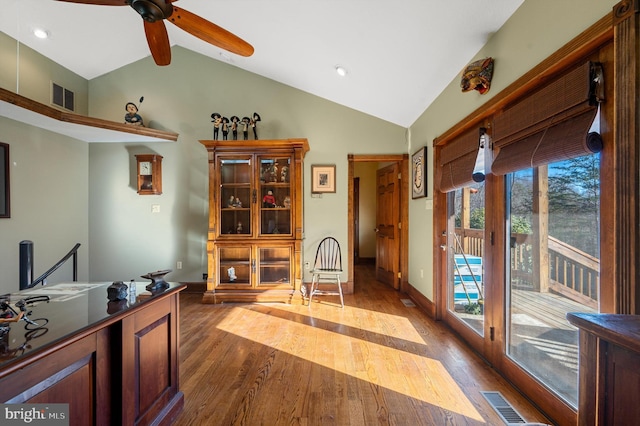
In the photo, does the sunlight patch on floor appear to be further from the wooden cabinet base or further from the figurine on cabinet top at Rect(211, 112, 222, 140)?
the figurine on cabinet top at Rect(211, 112, 222, 140)

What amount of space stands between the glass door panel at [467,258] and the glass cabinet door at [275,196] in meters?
2.06

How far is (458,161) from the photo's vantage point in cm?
257

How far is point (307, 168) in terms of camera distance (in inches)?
165

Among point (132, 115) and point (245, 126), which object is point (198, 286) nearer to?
point (245, 126)

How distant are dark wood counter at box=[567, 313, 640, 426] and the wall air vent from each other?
556 centimetres

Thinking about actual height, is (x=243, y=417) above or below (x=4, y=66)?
below

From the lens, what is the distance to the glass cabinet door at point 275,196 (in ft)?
12.7

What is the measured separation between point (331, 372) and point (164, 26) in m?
2.63

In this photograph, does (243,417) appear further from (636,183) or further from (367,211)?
(367,211)

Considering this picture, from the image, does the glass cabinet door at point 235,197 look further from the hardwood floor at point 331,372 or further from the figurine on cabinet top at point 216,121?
the hardwood floor at point 331,372

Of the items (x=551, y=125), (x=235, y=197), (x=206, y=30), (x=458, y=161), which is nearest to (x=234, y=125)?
(x=235, y=197)

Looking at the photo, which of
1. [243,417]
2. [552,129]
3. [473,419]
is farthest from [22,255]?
[552,129]

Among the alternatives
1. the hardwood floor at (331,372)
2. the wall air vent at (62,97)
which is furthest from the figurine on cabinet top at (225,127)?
the hardwood floor at (331,372)

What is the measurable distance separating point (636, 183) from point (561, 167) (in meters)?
0.48
